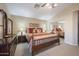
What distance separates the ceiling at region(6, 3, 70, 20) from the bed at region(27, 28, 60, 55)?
0.33 meters

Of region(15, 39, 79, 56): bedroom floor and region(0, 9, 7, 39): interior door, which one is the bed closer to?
region(15, 39, 79, 56): bedroom floor

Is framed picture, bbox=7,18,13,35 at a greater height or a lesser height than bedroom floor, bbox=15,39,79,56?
greater

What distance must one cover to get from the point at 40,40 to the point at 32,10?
660mm

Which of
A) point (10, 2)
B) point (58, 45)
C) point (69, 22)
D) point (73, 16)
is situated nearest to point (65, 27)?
point (69, 22)

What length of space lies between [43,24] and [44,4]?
42 cm

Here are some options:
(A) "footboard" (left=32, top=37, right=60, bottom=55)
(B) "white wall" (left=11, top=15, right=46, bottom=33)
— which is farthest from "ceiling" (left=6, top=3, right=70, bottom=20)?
(A) "footboard" (left=32, top=37, right=60, bottom=55)

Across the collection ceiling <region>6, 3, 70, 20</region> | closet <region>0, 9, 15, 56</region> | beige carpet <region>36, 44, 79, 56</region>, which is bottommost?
beige carpet <region>36, 44, 79, 56</region>

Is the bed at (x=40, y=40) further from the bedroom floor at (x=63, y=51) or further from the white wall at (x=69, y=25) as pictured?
the white wall at (x=69, y=25)

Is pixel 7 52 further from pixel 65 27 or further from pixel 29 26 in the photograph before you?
pixel 65 27

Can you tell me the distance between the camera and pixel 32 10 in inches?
77.7

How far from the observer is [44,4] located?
194 cm

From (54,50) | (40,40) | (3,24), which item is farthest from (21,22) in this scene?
(54,50)

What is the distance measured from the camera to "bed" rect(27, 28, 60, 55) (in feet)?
6.31

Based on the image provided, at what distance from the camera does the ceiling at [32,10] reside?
1.92 m
